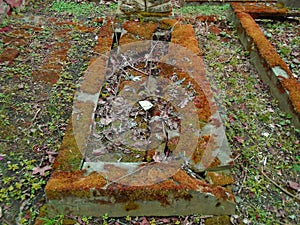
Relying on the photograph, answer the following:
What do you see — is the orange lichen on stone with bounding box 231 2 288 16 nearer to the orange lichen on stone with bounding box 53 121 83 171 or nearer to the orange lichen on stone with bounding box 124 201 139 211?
the orange lichen on stone with bounding box 53 121 83 171

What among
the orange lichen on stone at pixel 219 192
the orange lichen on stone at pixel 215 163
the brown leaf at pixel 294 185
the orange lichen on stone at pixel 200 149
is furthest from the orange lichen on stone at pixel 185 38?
the orange lichen on stone at pixel 219 192

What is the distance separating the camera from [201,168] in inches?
107

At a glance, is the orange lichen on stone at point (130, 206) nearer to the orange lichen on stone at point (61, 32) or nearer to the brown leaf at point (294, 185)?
the brown leaf at point (294, 185)

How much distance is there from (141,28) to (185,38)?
0.70 meters

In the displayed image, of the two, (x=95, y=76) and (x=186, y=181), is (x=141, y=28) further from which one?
(x=186, y=181)

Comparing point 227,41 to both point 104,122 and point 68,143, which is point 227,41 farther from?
point 68,143

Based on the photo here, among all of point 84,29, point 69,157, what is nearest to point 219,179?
point 69,157

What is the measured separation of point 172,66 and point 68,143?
5.54 ft

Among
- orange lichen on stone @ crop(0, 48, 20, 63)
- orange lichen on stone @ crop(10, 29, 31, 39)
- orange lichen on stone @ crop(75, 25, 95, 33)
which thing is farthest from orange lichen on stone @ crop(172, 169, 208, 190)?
orange lichen on stone @ crop(10, 29, 31, 39)

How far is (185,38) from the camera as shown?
14.6 feet

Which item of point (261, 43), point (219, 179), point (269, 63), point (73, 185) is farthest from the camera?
point (261, 43)

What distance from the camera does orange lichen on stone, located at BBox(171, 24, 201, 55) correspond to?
4.23 metres

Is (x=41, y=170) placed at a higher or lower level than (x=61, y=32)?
lower

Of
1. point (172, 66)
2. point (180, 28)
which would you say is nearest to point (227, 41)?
point (180, 28)
